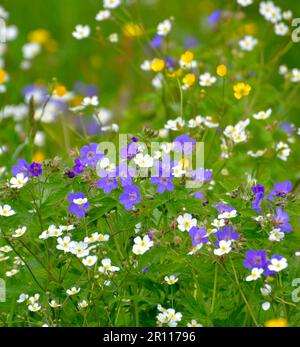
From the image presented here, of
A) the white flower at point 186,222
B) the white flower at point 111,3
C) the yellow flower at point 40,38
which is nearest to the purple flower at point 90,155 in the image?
the white flower at point 186,222

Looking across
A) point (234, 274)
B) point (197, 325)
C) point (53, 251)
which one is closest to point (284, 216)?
point (234, 274)

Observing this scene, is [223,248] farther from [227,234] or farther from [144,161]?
[144,161]

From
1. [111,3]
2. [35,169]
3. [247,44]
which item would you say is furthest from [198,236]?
[247,44]

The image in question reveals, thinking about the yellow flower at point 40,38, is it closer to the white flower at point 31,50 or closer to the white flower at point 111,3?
the white flower at point 31,50

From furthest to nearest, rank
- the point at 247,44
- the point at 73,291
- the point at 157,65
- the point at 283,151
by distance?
the point at 247,44 < the point at 157,65 < the point at 283,151 < the point at 73,291

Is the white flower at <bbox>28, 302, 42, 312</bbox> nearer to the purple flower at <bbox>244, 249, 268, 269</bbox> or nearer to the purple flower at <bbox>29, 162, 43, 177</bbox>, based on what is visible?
the purple flower at <bbox>29, 162, 43, 177</bbox>
